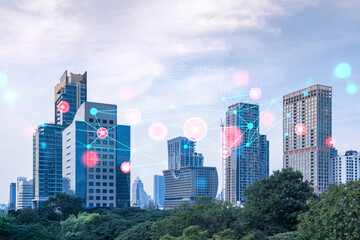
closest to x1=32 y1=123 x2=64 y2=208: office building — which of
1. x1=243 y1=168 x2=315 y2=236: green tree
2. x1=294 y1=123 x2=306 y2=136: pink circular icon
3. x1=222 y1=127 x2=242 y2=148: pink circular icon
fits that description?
x1=222 y1=127 x2=242 y2=148: pink circular icon

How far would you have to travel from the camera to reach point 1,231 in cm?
3459

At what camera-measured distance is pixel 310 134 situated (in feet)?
479

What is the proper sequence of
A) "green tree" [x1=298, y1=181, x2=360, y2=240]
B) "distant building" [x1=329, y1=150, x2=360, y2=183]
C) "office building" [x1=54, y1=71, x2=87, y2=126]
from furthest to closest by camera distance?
"distant building" [x1=329, y1=150, x2=360, y2=183] → "office building" [x1=54, y1=71, x2=87, y2=126] → "green tree" [x1=298, y1=181, x2=360, y2=240]

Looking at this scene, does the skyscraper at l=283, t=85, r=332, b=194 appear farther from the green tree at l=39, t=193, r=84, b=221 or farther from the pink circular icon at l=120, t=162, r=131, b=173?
the green tree at l=39, t=193, r=84, b=221

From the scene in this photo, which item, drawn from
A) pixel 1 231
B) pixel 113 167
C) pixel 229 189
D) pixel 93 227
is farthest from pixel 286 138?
pixel 1 231

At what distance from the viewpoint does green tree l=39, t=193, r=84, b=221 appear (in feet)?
221

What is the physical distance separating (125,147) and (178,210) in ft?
269

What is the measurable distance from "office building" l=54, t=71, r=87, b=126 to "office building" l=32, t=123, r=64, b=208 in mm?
9380

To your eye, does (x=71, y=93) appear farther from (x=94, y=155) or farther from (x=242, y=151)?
(x=242, y=151)

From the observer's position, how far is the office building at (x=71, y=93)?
127 m

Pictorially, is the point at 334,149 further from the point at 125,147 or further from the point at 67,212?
the point at 67,212

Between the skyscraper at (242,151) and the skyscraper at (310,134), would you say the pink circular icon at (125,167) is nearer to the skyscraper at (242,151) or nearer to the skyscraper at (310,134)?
the skyscraper at (310,134)

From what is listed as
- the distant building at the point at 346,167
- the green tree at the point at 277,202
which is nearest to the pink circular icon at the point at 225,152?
the distant building at the point at 346,167

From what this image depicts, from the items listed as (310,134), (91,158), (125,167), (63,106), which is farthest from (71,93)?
(310,134)
